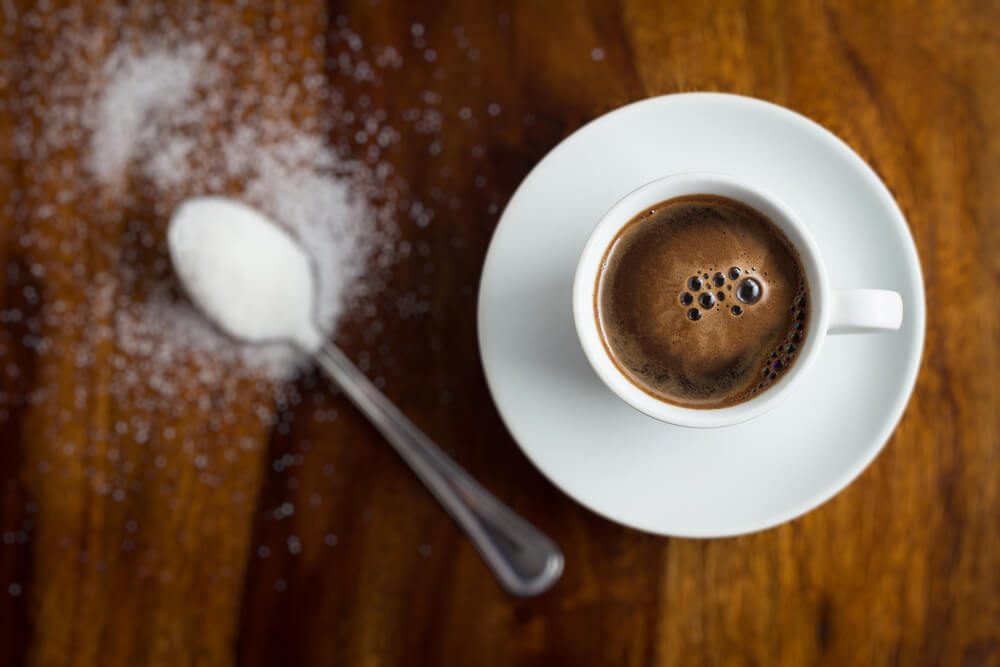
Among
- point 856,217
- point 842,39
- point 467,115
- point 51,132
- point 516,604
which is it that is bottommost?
point 516,604

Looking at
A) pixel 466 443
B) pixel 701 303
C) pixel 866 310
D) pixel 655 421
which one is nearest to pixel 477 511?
pixel 466 443

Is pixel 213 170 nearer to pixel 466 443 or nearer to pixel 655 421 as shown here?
pixel 466 443

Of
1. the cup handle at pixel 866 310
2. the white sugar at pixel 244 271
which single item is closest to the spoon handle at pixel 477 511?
the white sugar at pixel 244 271

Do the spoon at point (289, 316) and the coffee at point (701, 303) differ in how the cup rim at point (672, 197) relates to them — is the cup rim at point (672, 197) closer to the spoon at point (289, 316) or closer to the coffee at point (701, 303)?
the coffee at point (701, 303)

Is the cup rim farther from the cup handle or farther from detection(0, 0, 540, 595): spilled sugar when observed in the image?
detection(0, 0, 540, 595): spilled sugar

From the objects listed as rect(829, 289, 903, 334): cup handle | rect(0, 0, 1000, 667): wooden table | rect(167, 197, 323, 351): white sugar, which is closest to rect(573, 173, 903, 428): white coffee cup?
rect(829, 289, 903, 334): cup handle

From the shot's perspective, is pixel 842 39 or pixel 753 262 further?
pixel 842 39

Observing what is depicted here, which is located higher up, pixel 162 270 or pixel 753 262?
pixel 162 270

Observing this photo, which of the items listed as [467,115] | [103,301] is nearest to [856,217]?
[467,115]

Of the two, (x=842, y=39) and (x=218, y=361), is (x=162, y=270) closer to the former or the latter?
(x=218, y=361)
